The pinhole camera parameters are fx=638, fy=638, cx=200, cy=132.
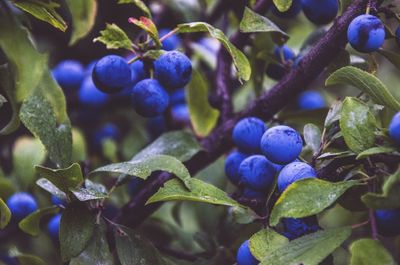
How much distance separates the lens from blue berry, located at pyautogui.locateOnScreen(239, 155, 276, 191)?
902 mm

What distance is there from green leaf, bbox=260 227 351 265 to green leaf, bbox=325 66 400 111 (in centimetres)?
16

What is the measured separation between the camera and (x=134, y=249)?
0.90 meters

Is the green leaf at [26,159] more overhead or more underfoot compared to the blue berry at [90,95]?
more underfoot

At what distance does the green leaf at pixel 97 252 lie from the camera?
850mm

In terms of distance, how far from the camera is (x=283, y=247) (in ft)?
2.54

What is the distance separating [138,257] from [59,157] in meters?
0.19

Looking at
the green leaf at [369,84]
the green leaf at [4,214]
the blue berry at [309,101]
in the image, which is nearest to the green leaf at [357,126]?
the green leaf at [369,84]

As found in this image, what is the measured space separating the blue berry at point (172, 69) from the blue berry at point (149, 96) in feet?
0.05

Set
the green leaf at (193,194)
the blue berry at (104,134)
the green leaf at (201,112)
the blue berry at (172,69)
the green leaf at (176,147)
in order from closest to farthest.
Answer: the green leaf at (193,194)
the blue berry at (172,69)
the green leaf at (176,147)
the green leaf at (201,112)
the blue berry at (104,134)

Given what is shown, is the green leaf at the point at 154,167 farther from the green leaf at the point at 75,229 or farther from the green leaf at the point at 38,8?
the green leaf at the point at 38,8

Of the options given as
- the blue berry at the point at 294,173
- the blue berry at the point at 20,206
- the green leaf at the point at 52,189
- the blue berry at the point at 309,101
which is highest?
the blue berry at the point at 294,173

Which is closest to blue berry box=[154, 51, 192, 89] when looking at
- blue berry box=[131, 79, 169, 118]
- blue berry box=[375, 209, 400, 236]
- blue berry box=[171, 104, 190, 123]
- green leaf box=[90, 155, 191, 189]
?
blue berry box=[131, 79, 169, 118]

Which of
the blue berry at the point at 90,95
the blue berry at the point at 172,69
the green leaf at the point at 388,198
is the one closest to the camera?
the green leaf at the point at 388,198

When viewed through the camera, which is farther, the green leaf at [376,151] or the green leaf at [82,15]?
the green leaf at [82,15]
